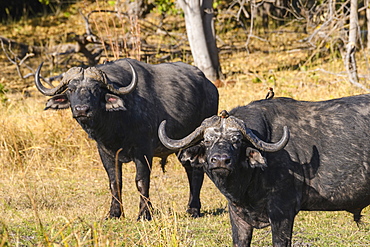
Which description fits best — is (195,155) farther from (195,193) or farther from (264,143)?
(195,193)

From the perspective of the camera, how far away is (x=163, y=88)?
7.87 meters

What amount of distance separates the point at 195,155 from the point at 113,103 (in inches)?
88.5

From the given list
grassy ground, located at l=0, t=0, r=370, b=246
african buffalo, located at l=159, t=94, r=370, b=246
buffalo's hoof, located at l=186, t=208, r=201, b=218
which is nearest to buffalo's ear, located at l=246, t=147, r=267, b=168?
african buffalo, located at l=159, t=94, r=370, b=246

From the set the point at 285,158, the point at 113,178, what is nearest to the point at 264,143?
the point at 285,158

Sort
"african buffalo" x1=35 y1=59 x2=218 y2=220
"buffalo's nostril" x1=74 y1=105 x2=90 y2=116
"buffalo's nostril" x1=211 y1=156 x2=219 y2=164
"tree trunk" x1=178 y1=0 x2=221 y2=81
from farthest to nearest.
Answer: "tree trunk" x1=178 y1=0 x2=221 y2=81 < "african buffalo" x1=35 y1=59 x2=218 y2=220 < "buffalo's nostril" x1=74 y1=105 x2=90 y2=116 < "buffalo's nostril" x1=211 y1=156 x2=219 y2=164

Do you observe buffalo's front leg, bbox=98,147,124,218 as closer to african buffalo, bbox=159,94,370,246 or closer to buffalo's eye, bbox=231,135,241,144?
african buffalo, bbox=159,94,370,246

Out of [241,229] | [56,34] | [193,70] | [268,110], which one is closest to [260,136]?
[268,110]

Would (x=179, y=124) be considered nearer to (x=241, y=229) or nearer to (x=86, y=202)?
(x=86, y=202)

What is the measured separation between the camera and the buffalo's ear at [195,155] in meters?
4.83

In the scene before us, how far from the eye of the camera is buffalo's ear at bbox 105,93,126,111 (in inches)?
269

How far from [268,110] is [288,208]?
0.86 m

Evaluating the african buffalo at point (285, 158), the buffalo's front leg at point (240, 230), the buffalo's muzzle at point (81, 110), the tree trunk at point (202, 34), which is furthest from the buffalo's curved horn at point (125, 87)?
the tree trunk at point (202, 34)

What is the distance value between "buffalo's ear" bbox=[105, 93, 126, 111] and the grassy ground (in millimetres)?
990

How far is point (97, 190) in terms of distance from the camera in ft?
29.7
